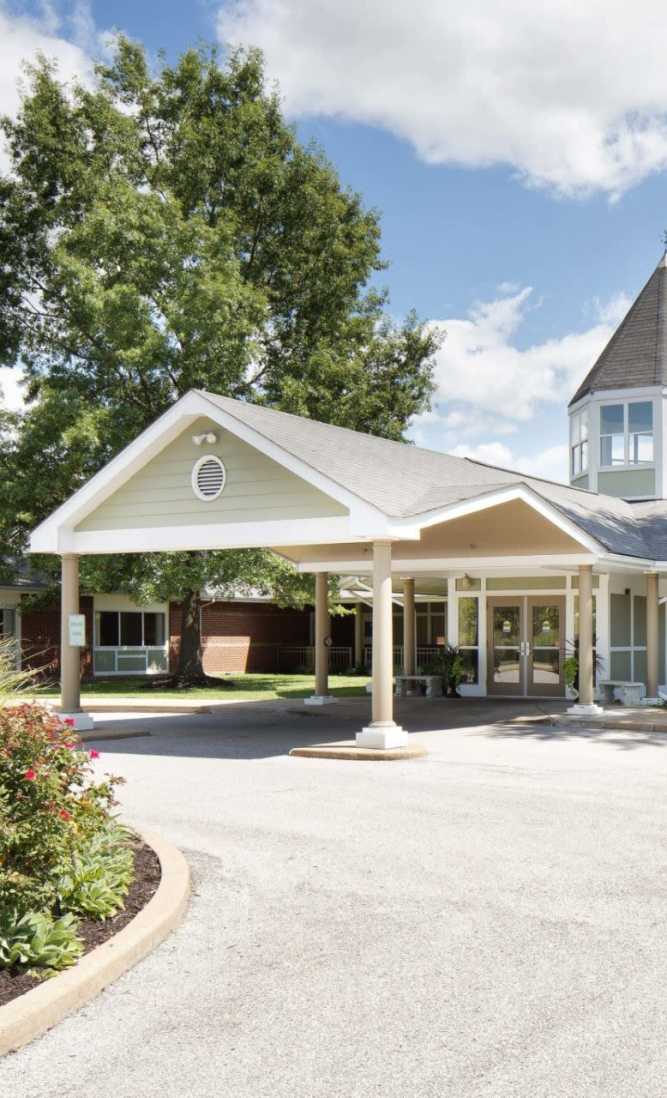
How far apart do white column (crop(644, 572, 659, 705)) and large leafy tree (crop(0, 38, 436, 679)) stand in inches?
395

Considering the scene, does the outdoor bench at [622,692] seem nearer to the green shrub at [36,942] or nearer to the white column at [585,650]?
the white column at [585,650]

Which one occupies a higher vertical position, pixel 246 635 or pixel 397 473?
pixel 397 473

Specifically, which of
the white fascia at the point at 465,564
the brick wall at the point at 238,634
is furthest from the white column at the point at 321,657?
the brick wall at the point at 238,634

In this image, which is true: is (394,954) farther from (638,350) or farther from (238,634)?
(238,634)

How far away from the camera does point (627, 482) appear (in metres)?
28.1

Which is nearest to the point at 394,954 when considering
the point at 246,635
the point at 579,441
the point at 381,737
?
the point at 381,737

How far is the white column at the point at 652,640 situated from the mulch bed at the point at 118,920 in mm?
14779

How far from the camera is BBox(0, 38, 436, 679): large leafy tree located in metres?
27.4

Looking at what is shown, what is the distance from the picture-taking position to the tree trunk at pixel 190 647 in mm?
29922

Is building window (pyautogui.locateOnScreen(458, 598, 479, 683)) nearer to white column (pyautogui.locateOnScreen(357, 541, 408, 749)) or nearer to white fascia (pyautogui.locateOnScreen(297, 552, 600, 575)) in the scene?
white fascia (pyautogui.locateOnScreen(297, 552, 600, 575))

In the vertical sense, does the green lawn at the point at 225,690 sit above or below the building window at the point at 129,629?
below

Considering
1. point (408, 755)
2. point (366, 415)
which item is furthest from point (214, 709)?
point (366, 415)

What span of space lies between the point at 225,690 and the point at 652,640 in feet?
40.8

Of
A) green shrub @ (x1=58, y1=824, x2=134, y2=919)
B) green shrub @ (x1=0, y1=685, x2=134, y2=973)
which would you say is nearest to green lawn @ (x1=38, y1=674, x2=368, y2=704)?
green shrub @ (x1=58, y1=824, x2=134, y2=919)
